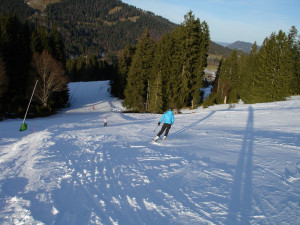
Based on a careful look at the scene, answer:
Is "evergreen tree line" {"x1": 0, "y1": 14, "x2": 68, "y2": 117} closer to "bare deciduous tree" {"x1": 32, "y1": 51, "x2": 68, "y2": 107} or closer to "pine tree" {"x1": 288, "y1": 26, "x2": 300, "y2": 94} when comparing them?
"bare deciduous tree" {"x1": 32, "y1": 51, "x2": 68, "y2": 107}

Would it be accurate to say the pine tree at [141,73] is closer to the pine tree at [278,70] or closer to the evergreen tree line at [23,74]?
the evergreen tree line at [23,74]

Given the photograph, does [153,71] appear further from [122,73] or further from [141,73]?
[122,73]

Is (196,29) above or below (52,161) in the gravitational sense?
above

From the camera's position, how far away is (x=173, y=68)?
3206cm

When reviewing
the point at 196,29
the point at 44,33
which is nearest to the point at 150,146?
the point at 196,29

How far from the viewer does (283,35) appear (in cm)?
3052

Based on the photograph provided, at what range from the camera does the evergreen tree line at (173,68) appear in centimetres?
3102

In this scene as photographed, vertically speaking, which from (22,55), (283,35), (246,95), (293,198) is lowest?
(293,198)

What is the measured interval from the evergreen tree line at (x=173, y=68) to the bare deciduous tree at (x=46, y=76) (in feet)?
40.0

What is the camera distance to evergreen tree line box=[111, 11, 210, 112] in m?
31.0

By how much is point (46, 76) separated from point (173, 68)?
2020 cm

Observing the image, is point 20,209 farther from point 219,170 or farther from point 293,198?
point 293,198

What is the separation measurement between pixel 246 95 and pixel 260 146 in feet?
125

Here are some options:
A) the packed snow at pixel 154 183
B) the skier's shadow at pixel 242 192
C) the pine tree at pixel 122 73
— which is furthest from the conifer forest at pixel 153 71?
the skier's shadow at pixel 242 192
